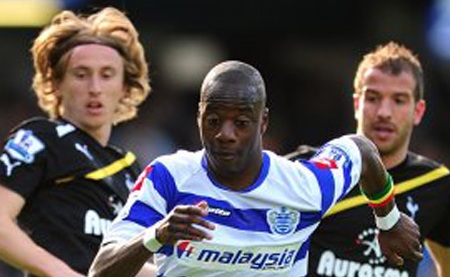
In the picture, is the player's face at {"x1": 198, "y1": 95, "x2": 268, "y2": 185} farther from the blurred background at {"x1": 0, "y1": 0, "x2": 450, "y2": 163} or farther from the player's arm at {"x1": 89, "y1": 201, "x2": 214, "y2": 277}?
the blurred background at {"x1": 0, "y1": 0, "x2": 450, "y2": 163}

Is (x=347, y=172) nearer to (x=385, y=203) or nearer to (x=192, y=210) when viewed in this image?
(x=385, y=203)

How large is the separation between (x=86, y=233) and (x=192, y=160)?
145 centimetres

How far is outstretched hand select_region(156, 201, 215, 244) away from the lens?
536 centimetres

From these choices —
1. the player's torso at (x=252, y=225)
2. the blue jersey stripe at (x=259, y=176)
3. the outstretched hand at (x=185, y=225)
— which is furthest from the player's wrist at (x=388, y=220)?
the outstretched hand at (x=185, y=225)

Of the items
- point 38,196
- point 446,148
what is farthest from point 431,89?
point 38,196

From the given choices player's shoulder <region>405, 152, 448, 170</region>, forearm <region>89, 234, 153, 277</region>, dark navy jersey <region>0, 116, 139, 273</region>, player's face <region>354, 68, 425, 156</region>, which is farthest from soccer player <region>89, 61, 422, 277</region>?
player's shoulder <region>405, 152, 448, 170</region>

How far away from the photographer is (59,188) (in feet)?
24.1

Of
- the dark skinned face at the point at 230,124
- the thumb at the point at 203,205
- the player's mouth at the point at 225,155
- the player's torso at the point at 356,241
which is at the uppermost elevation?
the dark skinned face at the point at 230,124

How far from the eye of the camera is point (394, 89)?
785 cm

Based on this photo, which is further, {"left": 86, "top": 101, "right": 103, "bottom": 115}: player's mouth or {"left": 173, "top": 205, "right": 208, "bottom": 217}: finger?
{"left": 86, "top": 101, "right": 103, "bottom": 115}: player's mouth

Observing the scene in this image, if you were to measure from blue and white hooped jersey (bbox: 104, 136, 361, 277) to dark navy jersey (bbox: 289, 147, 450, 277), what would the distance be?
4.51ft

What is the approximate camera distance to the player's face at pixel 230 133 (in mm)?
5820

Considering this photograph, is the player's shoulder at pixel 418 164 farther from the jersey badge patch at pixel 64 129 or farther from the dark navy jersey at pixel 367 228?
the jersey badge patch at pixel 64 129

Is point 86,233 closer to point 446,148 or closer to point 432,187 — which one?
point 432,187
